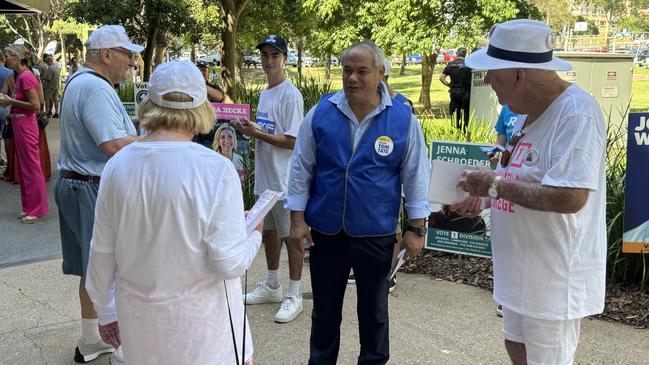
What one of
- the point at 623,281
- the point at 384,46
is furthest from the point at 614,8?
the point at 623,281

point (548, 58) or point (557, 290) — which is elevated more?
point (548, 58)

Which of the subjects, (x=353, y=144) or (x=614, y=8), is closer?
(x=353, y=144)

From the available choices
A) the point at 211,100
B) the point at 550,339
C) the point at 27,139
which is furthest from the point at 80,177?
the point at 27,139

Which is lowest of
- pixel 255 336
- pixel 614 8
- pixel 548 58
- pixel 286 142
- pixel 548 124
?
pixel 255 336

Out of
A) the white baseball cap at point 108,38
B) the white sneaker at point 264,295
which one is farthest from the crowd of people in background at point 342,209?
the white sneaker at point 264,295

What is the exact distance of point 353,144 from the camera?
123 inches

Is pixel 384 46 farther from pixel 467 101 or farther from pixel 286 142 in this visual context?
pixel 286 142

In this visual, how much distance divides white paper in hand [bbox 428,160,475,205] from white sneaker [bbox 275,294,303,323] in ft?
6.88

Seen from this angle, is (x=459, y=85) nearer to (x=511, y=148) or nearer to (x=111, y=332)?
(x=511, y=148)

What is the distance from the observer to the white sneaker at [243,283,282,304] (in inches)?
187

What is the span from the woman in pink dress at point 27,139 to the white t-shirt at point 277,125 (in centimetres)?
388

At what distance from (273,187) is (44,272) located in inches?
95.7

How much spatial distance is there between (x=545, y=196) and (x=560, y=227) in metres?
0.19

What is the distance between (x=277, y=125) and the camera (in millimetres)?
4621
